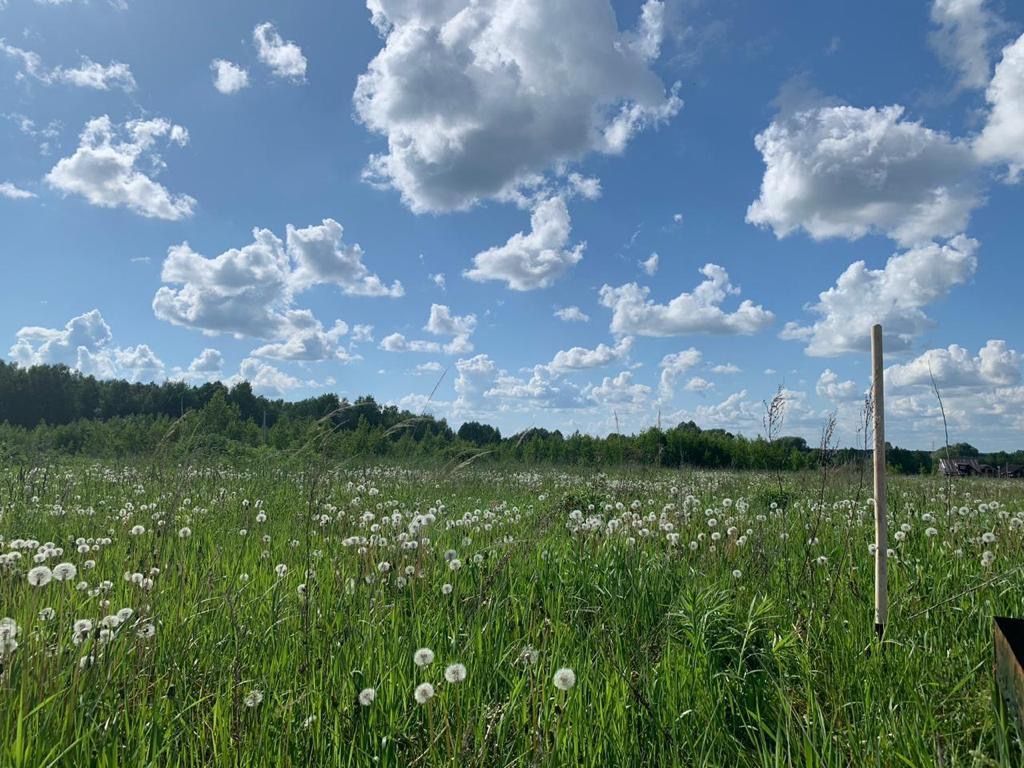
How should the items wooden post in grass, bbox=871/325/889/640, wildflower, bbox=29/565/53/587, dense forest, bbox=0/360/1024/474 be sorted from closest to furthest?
wooden post in grass, bbox=871/325/889/640
wildflower, bbox=29/565/53/587
dense forest, bbox=0/360/1024/474

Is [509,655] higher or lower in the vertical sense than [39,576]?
lower

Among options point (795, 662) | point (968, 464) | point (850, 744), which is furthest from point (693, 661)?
point (968, 464)

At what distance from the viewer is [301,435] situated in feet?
42.4

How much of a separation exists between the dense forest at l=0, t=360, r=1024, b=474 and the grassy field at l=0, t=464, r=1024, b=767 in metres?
1.44

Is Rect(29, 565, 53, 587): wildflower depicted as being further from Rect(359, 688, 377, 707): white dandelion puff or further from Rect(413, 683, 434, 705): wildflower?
Rect(413, 683, 434, 705): wildflower

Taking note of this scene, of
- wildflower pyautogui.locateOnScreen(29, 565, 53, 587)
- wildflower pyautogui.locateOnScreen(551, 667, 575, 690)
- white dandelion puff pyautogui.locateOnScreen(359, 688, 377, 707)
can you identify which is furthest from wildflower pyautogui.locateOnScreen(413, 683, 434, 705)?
wildflower pyautogui.locateOnScreen(29, 565, 53, 587)

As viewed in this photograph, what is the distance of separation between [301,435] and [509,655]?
34.7 feet

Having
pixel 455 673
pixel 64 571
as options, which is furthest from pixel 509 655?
pixel 64 571

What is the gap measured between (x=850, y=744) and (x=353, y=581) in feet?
8.97

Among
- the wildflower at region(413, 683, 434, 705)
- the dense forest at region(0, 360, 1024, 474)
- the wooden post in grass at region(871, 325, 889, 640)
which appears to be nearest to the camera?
the wildflower at region(413, 683, 434, 705)

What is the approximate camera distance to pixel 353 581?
3.99m

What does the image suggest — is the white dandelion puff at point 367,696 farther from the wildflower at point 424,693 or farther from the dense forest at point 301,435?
the dense forest at point 301,435

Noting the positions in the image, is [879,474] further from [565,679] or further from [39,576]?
[39,576]

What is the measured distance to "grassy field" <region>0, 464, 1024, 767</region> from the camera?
2.39m
